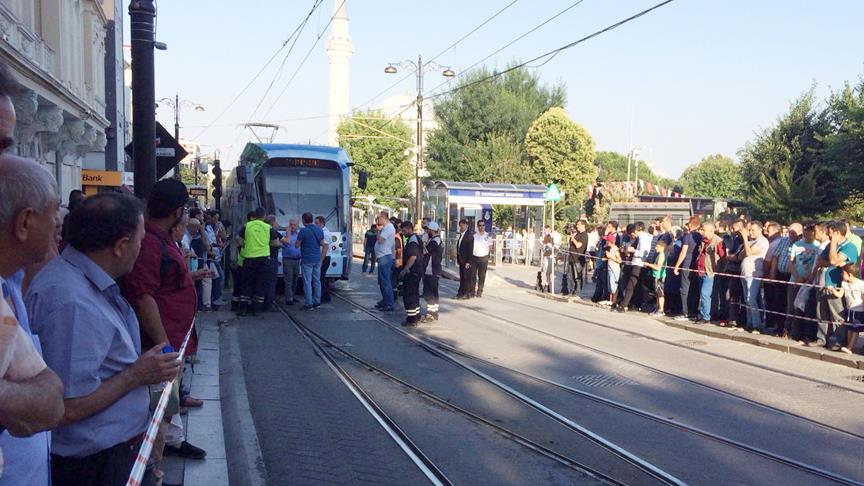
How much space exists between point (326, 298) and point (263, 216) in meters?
3.45

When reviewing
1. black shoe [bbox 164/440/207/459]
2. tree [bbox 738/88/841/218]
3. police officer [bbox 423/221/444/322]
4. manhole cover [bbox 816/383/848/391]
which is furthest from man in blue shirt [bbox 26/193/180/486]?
tree [bbox 738/88/841/218]

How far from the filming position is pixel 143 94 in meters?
8.20

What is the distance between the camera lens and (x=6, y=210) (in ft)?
6.98

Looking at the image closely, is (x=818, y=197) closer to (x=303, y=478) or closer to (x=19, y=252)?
(x=303, y=478)

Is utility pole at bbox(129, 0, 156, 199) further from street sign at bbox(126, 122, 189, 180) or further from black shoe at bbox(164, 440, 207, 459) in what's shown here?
black shoe at bbox(164, 440, 207, 459)

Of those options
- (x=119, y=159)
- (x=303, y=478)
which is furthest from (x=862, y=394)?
(x=119, y=159)

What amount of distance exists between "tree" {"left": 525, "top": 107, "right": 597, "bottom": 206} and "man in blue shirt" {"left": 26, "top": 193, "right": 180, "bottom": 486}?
49.3 metres

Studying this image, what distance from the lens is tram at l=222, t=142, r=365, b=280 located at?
17516 mm

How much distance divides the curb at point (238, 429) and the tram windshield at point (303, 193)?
24.4ft

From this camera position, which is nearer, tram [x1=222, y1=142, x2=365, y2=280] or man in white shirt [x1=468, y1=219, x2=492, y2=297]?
tram [x1=222, y1=142, x2=365, y2=280]

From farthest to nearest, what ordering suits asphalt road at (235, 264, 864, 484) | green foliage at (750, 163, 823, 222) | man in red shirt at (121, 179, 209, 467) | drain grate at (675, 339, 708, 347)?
1. green foliage at (750, 163, 823, 222)
2. drain grate at (675, 339, 708, 347)
3. asphalt road at (235, 264, 864, 484)
4. man in red shirt at (121, 179, 209, 467)

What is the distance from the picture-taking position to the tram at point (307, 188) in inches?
690

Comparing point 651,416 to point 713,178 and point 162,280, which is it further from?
point 713,178

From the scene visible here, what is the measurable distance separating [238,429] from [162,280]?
2497 mm
